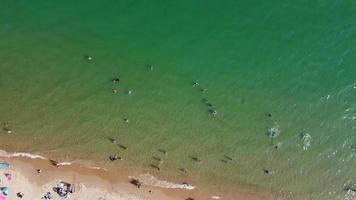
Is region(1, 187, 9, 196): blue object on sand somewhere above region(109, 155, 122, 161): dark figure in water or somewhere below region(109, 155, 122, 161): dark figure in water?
below

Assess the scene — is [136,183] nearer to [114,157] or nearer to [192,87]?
[114,157]

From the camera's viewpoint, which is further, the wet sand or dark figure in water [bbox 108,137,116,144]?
dark figure in water [bbox 108,137,116,144]

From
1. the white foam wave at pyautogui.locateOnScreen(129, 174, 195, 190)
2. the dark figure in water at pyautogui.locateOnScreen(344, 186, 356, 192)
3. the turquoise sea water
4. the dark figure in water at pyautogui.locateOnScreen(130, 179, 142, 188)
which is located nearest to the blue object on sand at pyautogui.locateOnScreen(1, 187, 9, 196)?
the turquoise sea water

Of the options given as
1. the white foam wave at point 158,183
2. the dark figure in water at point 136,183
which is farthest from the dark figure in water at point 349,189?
the dark figure in water at point 136,183

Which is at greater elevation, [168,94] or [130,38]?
[130,38]

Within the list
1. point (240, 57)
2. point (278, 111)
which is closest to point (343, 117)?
point (278, 111)

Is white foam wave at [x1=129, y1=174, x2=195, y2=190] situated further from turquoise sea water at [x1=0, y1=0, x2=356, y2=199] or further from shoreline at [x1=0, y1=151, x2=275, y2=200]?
turquoise sea water at [x1=0, y1=0, x2=356, y2=199]

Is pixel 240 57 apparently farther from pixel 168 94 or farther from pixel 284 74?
pixel 168 94
